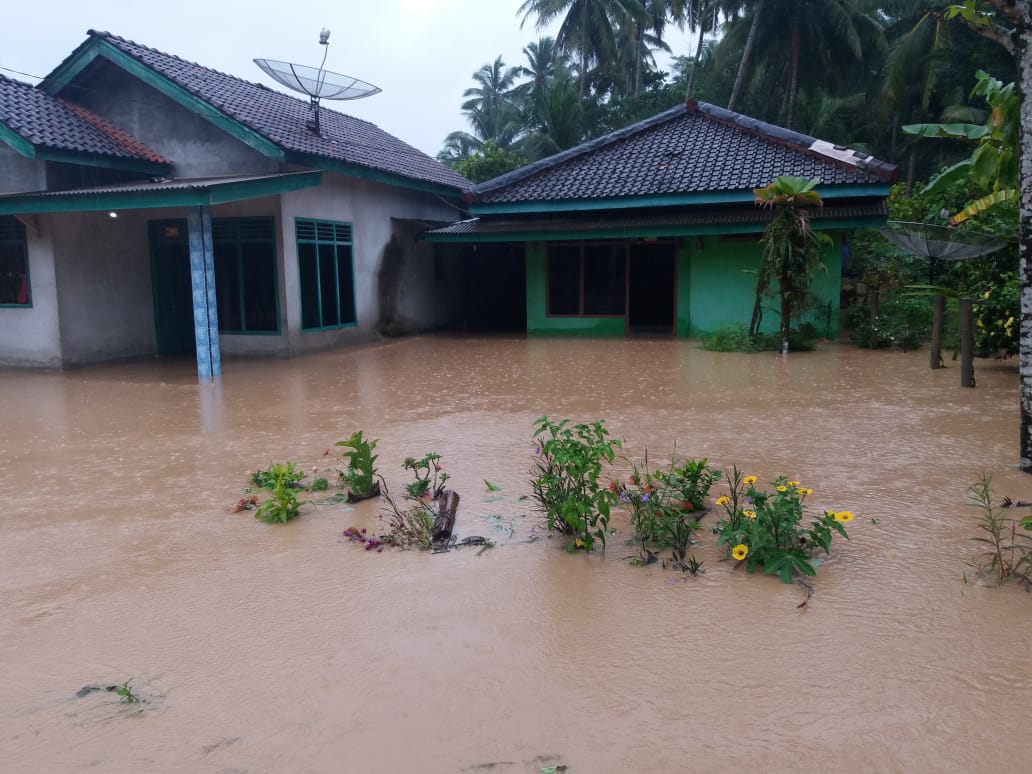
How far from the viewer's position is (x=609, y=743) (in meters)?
2.78

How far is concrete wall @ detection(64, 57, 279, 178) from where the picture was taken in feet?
44.0

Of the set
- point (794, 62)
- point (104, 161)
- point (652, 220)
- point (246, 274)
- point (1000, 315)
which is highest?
point (794, 62)

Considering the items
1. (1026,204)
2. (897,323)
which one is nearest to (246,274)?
(897,323)

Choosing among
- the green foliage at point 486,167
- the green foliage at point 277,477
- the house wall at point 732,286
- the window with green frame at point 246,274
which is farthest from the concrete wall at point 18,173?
the green foliage at point 486,167

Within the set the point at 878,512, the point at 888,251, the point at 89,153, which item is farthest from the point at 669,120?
the point at 878,512

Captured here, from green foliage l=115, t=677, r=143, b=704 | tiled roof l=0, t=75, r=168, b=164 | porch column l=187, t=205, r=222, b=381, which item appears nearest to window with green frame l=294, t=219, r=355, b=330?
porch column l=187, t=205, r=222, b=381

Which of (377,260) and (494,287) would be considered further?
(494,287)

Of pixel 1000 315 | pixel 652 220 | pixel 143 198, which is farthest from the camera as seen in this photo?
pixel 652 220

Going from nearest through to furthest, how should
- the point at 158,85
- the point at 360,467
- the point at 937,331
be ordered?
1. the point at 360,467
2. the point at 937,331
3. the point at 158,85

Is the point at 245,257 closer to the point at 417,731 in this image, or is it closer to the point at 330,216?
the point at 330,216

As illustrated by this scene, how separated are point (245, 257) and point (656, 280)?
26.2 feet

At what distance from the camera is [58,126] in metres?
12.6

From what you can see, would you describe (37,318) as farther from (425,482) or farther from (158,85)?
(425,482)

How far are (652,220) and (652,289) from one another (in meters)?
1.91
